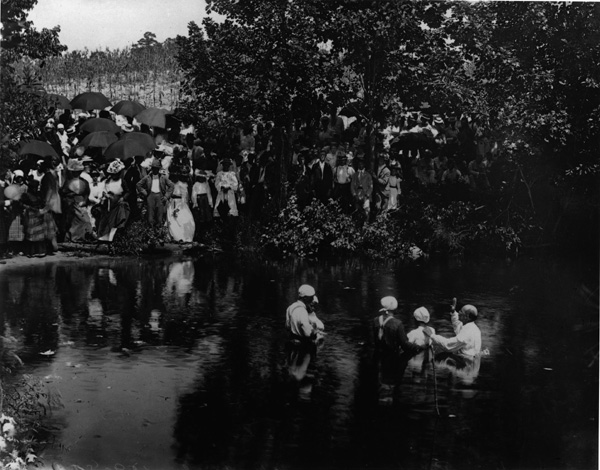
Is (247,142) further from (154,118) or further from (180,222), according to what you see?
(154,118)

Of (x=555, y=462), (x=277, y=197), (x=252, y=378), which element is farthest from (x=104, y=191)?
(x=555, y=462)

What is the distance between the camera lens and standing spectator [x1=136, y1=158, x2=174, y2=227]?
16.5m

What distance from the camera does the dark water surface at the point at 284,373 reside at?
8172 millimetres

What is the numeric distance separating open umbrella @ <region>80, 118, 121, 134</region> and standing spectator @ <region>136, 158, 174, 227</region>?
2701 millimetres

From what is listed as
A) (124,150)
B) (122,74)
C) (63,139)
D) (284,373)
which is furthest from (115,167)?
(284,373)

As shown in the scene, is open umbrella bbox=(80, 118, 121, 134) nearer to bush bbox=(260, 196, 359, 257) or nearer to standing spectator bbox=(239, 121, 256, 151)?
→ standing spectator bbox=(239, 121, 256, 151)

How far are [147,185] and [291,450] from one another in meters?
9.49

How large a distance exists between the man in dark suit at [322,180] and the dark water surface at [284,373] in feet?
6.49

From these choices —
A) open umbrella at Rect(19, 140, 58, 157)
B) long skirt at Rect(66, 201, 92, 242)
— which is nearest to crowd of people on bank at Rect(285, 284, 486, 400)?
open umbrella at Rect(19, 140, 58, 157)

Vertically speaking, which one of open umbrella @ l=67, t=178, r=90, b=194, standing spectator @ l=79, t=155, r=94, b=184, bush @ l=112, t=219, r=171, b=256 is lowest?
bush @ l=112, t=219, r=171, b=256

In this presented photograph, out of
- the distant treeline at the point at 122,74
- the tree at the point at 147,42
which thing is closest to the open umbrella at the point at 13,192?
the distant treeline at the point at 122,74

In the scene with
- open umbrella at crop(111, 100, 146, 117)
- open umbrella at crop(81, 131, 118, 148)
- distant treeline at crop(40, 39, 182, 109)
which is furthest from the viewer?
open umbrella at crop(111, 100, 146, 117)

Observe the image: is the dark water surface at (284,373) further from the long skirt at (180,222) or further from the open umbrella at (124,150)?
the open umbrella at (124,150)

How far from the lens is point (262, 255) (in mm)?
15445
